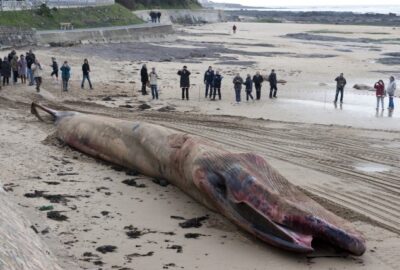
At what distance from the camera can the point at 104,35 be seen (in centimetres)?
4769

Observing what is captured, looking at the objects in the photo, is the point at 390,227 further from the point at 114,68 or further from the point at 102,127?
the point at 114,68

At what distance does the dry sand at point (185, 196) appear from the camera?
923 centimetres

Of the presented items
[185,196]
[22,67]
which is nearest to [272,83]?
[22,67]

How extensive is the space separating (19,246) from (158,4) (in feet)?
281

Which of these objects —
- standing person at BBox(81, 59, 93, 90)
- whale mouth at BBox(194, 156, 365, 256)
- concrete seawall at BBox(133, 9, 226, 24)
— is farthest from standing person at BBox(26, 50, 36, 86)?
concrete seawall at BBox(133, 9, 226, 24)

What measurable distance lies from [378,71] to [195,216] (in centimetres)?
2712

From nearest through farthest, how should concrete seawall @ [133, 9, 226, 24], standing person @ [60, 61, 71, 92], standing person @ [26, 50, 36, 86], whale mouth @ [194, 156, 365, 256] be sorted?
whale mouth @ [194, 156, 365, 256] < standing person @ [60, 61, 71, 92] < standing person @ [26, 50, 36, 86] < concrete seawall @ [133, 9, 226, 24]

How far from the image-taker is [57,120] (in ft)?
55.2

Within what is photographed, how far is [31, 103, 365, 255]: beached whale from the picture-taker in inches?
364

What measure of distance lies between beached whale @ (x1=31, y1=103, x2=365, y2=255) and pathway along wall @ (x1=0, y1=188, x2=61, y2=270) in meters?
3.15

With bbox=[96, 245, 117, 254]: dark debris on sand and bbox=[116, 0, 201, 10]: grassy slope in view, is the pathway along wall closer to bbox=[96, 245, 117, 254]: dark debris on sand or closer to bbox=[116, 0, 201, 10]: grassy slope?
bbox=[96, 245, 117, 254]: dark debris on sand

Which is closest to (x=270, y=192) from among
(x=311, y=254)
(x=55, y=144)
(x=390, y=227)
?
(x=311, y=254)

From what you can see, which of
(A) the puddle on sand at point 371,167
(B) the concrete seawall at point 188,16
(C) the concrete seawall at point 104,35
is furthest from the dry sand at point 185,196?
(B) the concrete seawall at point 188,16

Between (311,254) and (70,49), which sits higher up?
(70,49)
